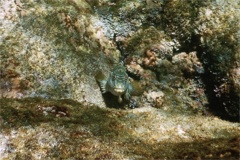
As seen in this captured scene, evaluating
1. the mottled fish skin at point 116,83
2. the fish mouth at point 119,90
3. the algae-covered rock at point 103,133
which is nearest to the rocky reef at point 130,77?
the algae-covered rock at point 103,133

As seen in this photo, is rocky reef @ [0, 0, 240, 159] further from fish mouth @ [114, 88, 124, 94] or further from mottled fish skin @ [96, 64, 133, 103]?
fish mouth @ [114, 88, 124, 94]

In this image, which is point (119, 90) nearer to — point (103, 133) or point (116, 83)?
point (116, 83)

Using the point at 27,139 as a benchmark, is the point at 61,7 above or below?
above

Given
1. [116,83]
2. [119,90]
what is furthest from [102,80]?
[119,90]

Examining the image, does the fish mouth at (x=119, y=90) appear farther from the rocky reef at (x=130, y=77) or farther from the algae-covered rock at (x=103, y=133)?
the algae-covered rock at (x=103, y=133)

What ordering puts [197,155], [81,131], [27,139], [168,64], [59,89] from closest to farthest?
[197,155], [27,139], [81,131], [59,89], [168,64]

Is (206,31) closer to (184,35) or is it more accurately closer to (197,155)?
(184,35)

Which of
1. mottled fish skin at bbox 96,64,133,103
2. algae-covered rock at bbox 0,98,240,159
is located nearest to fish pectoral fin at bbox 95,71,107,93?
mottled fish skin at bbox 96,64,133,103

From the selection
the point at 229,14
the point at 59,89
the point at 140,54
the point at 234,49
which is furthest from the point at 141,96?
the point at 229,14
